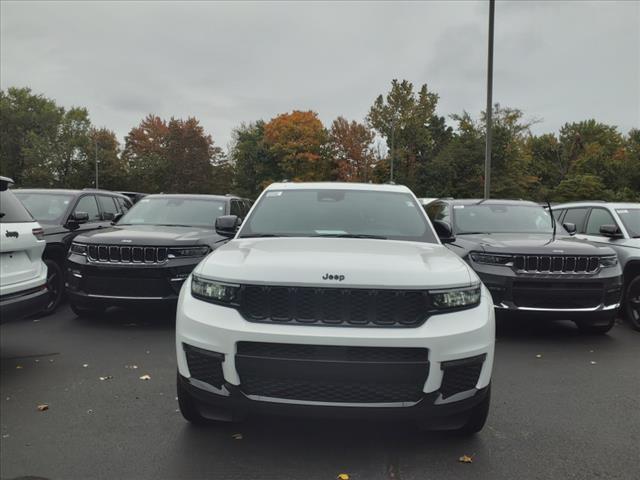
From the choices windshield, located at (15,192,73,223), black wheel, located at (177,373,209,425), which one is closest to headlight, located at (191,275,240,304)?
black wheel, located at (177,373,209,425)

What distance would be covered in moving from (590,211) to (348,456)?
24.0ft

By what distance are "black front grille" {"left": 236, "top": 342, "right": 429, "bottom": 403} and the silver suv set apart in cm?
564

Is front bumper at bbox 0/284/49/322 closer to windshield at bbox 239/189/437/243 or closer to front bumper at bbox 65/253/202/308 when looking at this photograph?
front bumper at bbox 65/253/202/308

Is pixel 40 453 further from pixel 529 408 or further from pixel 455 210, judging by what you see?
pixel 455 210

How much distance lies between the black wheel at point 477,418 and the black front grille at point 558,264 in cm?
323

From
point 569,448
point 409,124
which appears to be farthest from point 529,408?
point 409,124

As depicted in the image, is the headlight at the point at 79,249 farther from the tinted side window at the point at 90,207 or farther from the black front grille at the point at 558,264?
the black front grille at the point at 558,264

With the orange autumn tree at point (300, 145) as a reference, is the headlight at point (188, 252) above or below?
below

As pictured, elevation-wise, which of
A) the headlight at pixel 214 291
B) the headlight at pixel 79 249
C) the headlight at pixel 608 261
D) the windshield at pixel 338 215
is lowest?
the headlight at pixel 608 261

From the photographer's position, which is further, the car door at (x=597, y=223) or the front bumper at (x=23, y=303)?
the car door at (x=597, y=223)

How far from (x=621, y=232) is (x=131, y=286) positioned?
676 centimetres

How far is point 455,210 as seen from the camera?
844cm

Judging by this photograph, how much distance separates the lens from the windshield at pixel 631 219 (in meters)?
7.95

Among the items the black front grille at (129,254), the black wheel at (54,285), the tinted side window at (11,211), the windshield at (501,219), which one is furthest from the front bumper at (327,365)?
the black wheel at (54,285)
